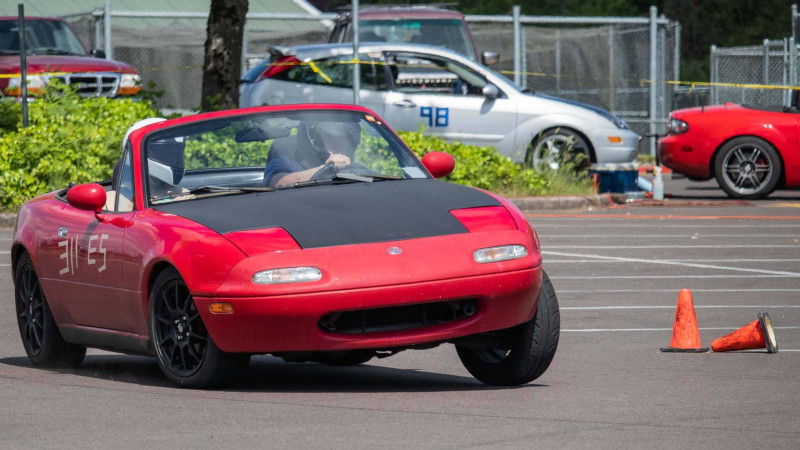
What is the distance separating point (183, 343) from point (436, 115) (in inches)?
500

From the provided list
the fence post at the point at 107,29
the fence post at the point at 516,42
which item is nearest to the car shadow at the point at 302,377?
the fence post at the point at 107,29

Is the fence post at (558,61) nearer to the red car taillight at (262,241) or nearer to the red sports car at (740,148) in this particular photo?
the red sports car at (740,148)

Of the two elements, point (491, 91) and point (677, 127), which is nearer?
point (491, 91)

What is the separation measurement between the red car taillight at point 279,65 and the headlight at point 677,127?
4.91 metres

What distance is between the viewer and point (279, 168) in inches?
300

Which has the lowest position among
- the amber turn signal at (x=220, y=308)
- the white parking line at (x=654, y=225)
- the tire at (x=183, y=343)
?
the white parking line at (x=654, y=225)

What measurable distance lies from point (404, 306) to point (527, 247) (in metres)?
0.66

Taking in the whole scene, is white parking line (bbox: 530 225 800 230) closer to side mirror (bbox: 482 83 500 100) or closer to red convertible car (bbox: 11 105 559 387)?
side mirror (bbox: 482 83 500 100)

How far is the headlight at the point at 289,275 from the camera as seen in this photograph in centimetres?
639

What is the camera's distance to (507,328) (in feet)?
22.7

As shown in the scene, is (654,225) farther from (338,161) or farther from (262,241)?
(262,241)

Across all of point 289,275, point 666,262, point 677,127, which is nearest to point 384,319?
point 289,275

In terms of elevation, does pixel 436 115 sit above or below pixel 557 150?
above

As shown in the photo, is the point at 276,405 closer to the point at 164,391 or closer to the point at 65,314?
the point at 164,391
